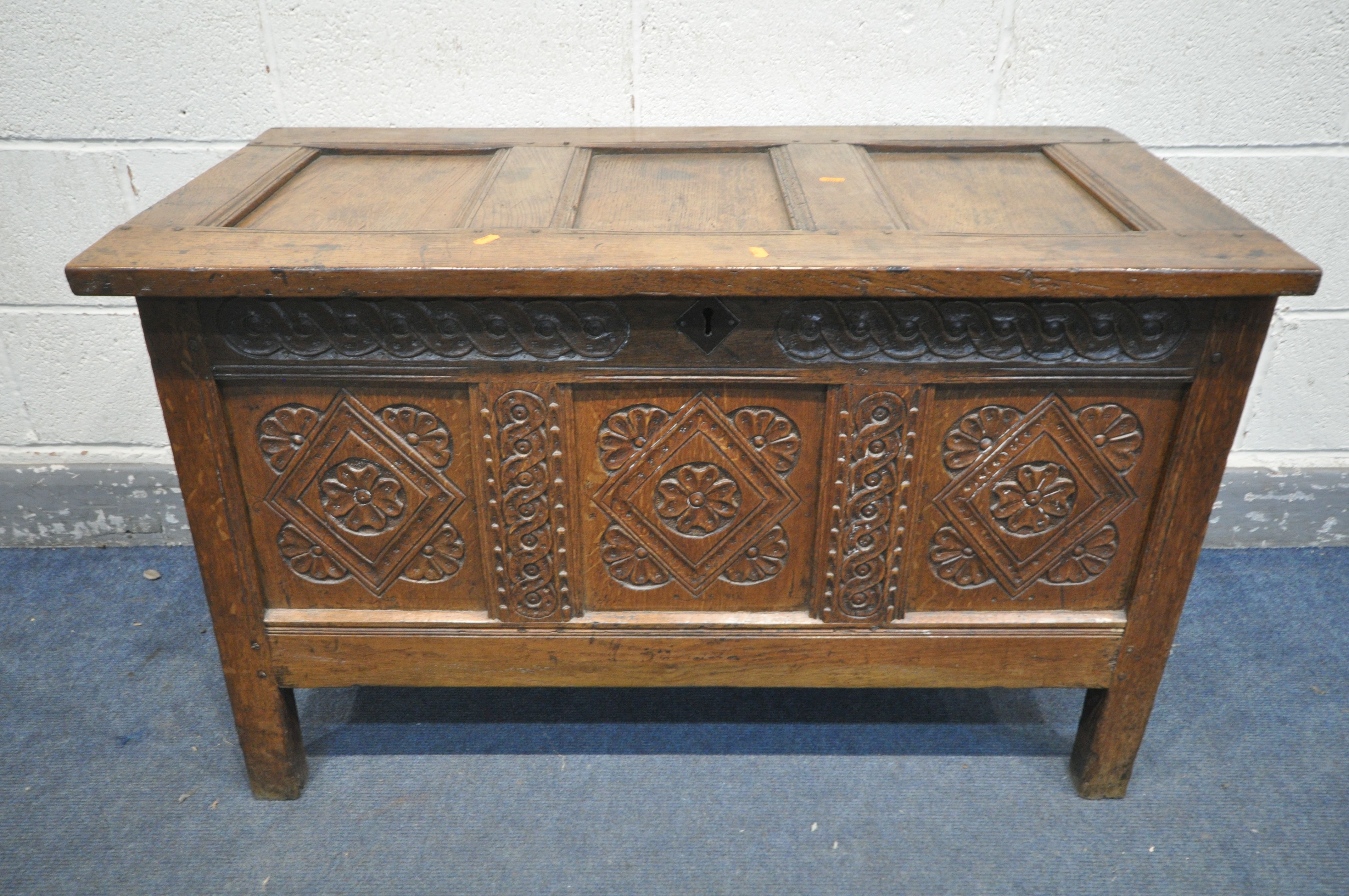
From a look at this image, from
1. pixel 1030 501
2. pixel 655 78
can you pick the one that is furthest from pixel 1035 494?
pixel 655 78

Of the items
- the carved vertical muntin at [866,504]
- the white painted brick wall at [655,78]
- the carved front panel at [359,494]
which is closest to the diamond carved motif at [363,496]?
the carved front panel at [359,494]

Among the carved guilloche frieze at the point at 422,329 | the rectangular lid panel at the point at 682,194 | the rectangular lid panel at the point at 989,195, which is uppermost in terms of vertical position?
the rectangular lid panel at the point at 989,195

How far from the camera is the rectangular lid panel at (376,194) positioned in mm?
1272

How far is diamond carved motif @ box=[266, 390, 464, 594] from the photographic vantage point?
→ 1.29 meters

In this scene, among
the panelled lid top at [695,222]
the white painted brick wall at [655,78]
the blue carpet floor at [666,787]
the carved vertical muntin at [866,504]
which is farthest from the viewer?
the white painted brick wall at [655,78]

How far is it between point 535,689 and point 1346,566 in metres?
1.75

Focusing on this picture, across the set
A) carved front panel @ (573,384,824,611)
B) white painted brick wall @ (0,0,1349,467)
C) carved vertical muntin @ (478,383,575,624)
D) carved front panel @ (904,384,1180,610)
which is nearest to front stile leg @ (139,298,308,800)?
carved vertical muntin @ (478,383,575,624)

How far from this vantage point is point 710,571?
1.39m

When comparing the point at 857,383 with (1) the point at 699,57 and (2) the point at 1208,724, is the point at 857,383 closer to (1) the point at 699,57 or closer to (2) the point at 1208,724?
(1) the point at 699,57

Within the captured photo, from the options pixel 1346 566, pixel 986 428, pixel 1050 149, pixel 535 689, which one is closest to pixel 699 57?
pixel 1050 149

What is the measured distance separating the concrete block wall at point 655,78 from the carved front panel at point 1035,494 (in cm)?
78

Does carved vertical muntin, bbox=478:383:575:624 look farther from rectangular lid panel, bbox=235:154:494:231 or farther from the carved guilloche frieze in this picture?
rectangular lid panel, bbox=235:154:494:231

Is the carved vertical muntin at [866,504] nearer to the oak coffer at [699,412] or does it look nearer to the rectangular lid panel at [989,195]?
the oak coffer at [699,412]

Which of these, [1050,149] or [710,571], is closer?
[710,571]
